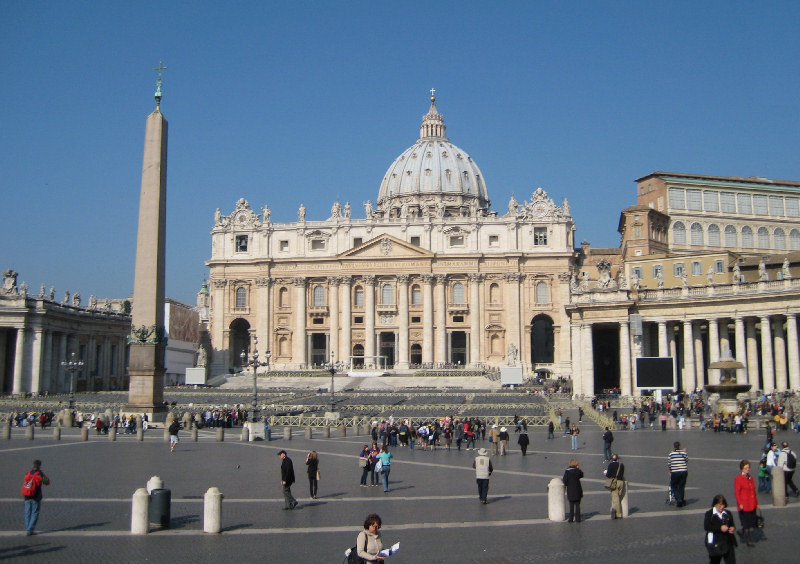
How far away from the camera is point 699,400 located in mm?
41062

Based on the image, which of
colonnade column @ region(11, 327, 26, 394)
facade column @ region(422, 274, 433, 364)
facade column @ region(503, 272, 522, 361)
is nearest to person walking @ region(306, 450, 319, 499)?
colonnade column @ region(11, 327, 26, 394)

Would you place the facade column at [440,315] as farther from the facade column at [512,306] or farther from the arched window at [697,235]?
the arched window at [697,235]

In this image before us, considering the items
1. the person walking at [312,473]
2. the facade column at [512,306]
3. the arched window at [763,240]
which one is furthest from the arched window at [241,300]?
the person walking at [312,473]

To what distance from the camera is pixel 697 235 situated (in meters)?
71.4

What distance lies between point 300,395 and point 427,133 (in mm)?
84364

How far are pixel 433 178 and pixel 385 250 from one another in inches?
1464

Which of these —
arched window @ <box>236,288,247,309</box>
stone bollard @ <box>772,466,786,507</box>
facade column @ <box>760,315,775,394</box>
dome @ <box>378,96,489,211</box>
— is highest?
dome @ <box>378,96,489,211</box>

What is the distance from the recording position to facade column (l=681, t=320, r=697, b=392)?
161 ft

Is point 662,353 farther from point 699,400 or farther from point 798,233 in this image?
point 798,233

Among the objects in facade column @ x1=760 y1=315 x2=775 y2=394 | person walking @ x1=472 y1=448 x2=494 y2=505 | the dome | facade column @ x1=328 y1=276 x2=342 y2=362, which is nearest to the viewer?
person walking @ x1=472 y1=448 x2=494 y2=505

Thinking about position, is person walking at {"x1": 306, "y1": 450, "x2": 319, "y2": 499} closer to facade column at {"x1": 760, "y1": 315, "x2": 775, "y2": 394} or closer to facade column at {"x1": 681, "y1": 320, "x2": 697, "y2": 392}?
facade column at {"x1": 760, "y1": 315, "x2": 775, "y2": 394}

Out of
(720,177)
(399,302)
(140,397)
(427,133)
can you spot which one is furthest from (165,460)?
(427,133)

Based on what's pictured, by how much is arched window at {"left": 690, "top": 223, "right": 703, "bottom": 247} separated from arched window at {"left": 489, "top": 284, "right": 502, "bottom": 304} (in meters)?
24.0

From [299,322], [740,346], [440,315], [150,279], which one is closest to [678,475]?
[150,279]
